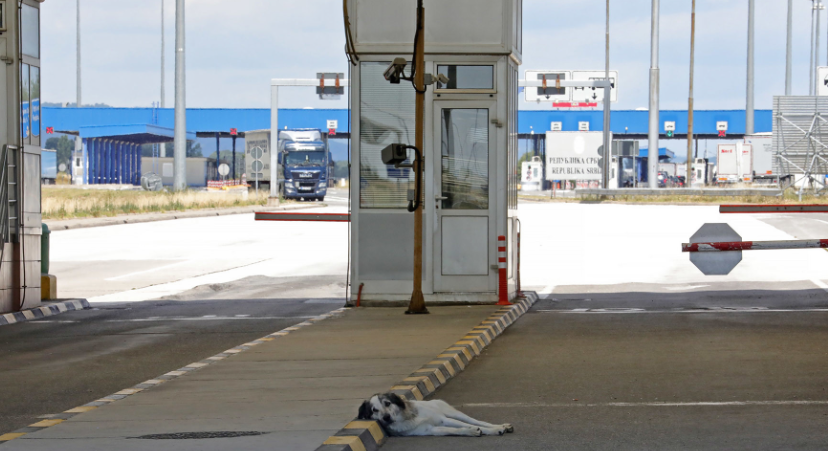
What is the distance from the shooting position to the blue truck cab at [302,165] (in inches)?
2562

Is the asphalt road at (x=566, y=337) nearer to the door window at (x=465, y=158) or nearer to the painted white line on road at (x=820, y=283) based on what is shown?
the painted white line on road at (x=820, y=283)

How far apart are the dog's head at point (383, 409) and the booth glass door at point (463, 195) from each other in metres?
7.82

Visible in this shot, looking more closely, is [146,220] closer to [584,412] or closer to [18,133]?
[18,133]

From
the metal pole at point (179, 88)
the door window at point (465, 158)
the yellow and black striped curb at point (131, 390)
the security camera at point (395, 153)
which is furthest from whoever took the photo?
the metal pole at point (179, 88)

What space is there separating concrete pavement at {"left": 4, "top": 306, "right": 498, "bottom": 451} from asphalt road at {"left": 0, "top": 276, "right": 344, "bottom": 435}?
0.76m

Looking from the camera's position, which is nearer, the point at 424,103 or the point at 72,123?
the point at 424,103

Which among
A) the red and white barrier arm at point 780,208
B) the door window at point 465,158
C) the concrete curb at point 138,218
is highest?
the door window at point 465,158

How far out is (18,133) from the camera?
1437 cm

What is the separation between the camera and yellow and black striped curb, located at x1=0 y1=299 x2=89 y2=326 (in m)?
14.0

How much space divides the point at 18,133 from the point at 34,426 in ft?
28.1

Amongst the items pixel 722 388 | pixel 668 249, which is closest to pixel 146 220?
pixel 668 249

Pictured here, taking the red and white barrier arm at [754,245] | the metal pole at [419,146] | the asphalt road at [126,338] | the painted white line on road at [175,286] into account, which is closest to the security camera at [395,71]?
the metal pole at [419,146]

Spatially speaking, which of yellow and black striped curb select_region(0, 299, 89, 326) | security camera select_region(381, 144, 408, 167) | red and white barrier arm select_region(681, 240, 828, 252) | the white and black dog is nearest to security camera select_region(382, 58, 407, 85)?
security camera select_region(381, 144, 408, 167)

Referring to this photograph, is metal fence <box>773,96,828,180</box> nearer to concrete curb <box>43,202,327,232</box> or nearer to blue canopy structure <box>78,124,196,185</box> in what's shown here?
concrete curb <box>43,202,327,232</box>
